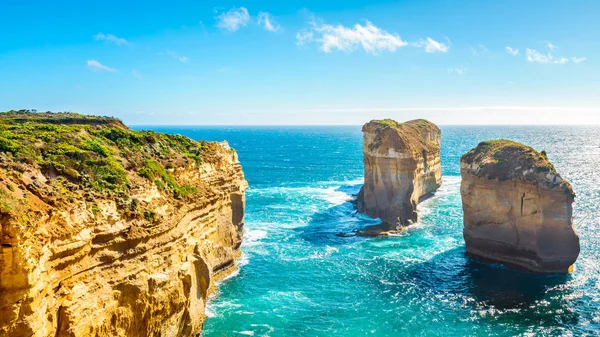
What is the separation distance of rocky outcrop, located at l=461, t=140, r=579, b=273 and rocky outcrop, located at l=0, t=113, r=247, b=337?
94.8 feet

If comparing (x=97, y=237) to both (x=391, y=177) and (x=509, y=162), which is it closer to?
(x=509, y=162)

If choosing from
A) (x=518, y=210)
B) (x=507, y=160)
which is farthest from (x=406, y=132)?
(x=518, y=210)

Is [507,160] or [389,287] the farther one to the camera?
[507,160]

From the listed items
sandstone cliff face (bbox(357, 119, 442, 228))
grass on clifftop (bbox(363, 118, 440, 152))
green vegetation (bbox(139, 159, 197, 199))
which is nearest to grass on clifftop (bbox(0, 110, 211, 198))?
green vegetation (bbox(139, 159, 197, 199))

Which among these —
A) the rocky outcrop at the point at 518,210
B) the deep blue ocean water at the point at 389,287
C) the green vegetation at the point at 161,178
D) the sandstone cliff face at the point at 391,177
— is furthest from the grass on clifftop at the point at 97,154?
the sandstone cliff face at the point at 391,177

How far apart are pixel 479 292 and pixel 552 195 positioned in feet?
37.6

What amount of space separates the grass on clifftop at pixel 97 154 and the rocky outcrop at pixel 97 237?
7 centimetres

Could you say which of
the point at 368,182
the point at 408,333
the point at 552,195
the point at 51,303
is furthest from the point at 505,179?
the point at 51,303

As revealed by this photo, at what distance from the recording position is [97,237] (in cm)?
1862

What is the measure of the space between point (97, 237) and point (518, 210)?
3786 cm

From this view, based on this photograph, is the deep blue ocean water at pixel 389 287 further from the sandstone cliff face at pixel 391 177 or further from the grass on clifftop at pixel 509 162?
the grass on clifftop at pixel 509 162

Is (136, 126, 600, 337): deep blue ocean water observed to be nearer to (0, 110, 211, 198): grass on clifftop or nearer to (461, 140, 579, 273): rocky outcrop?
(461, 140, 579, 273): rocky outcrop

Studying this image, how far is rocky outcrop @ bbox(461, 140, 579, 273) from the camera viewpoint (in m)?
39.3

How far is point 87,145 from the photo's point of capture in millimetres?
24750
